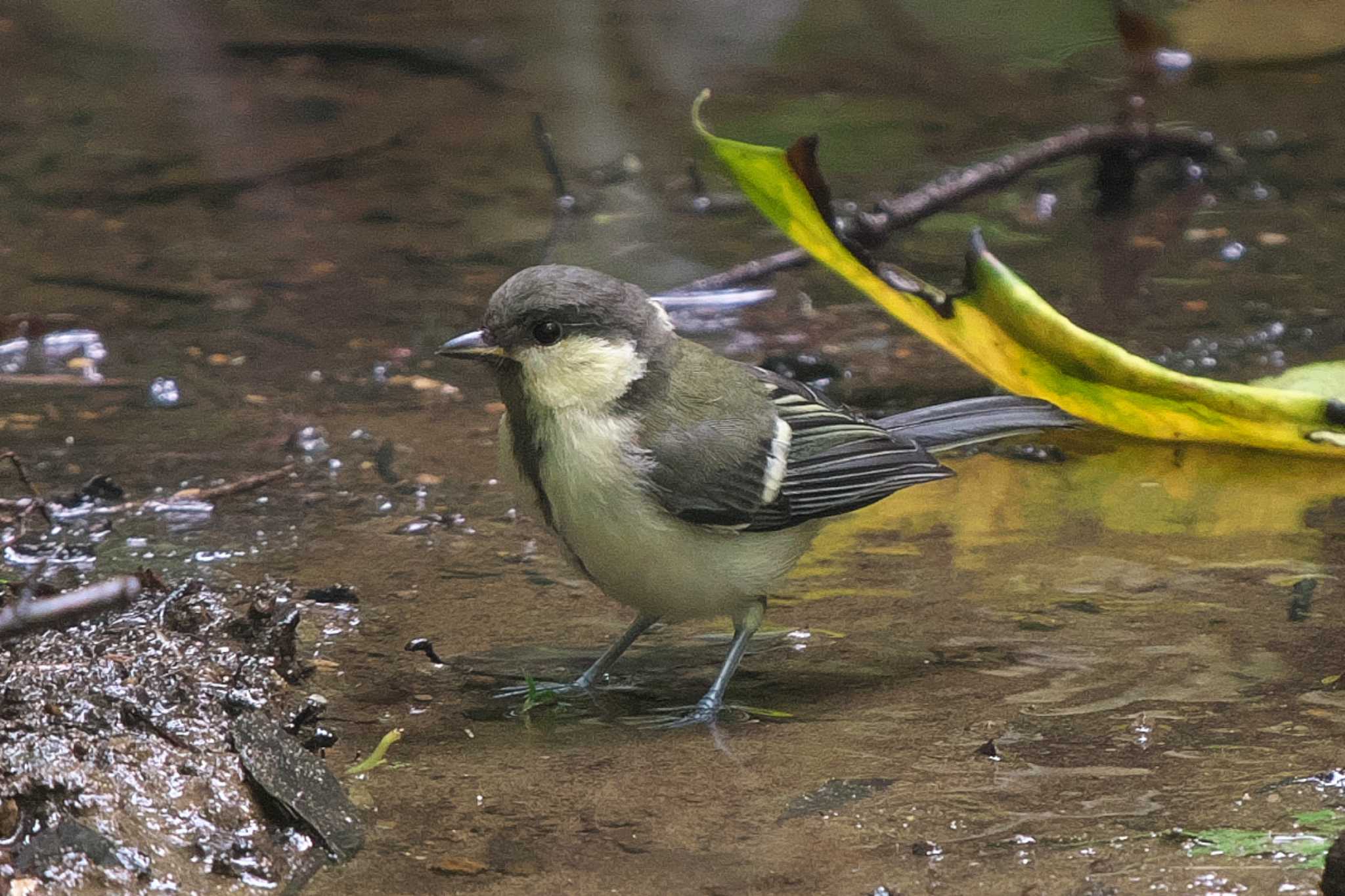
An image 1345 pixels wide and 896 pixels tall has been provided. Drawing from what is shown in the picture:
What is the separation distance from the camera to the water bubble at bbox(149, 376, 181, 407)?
18.5 ft

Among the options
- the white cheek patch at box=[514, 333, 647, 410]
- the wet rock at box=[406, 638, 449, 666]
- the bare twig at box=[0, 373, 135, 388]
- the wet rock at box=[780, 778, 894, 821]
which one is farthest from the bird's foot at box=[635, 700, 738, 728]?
the bare twig at box=[0, 373, 135, 388]

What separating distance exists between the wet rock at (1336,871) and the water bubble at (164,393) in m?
4.13

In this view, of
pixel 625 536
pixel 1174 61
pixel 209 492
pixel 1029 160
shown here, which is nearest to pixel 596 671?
pixel 625 536

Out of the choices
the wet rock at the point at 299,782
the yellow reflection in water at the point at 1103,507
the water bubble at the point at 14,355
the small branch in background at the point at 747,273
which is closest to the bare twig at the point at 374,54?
the small branch in background at the point at 747,273

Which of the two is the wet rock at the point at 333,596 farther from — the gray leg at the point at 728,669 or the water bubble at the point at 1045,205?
the water bubble at the point at 1045,205

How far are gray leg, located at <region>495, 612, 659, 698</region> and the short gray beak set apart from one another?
0.70 m

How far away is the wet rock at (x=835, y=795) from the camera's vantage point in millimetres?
3080

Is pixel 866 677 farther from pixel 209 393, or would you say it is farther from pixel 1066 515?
pixel 209 393

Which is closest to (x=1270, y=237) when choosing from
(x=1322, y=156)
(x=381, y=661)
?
(x=1322, y=156)

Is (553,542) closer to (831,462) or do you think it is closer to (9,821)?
(831,462)

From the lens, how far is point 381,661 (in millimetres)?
3881

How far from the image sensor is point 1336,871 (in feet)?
7.92

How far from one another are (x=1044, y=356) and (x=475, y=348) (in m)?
2.08

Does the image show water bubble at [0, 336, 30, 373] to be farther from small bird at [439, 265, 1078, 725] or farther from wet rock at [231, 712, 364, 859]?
wet rock at [231, 712, 364, 859]
